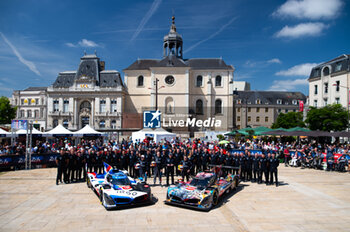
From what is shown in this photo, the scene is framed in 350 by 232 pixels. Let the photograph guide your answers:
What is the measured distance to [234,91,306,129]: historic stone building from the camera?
228ft

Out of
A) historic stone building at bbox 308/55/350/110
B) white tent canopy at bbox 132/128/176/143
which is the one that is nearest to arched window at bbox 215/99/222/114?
historic stone building at bbox 308/55/350/110

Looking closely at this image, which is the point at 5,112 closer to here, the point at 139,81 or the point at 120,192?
the point at 139,81

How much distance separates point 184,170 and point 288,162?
1280cm

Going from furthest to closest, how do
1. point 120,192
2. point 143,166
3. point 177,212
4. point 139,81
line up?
point 139,81 < point 143,166 < point 120,192 < point 177,212

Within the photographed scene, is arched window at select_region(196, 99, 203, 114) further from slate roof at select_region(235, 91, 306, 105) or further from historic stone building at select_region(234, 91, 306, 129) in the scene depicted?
slate roof at select_region(235, 91, 306, 105)

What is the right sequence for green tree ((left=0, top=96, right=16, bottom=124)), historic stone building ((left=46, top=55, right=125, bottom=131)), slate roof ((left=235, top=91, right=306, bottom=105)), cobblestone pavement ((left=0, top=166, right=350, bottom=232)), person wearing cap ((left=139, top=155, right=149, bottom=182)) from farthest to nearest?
slate roof ((left=235, top=91, right=306, bottom=105)), green tree ((left=0, top=96, right=16, bottom=124)), historic stone building ((left=46, top=55, right=125, bottom=131)), person wearing cap ((left=139, top=155, right=149, bottom=182)), cobblestone pavement ((left=0, top=166, right=350, bottom=232))

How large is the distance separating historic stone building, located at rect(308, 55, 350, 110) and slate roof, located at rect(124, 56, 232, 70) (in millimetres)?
17498

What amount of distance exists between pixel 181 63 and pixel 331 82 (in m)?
28.7

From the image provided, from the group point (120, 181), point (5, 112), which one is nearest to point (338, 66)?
point (120, 181)

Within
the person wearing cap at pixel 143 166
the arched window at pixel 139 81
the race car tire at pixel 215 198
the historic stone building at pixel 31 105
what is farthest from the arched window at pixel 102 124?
the race car tire at pixel 215 198

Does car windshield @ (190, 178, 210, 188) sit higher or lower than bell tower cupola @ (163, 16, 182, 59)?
lower

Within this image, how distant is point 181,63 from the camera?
55.3 metres

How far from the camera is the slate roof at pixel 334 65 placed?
4128cm

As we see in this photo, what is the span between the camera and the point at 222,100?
188 feet
